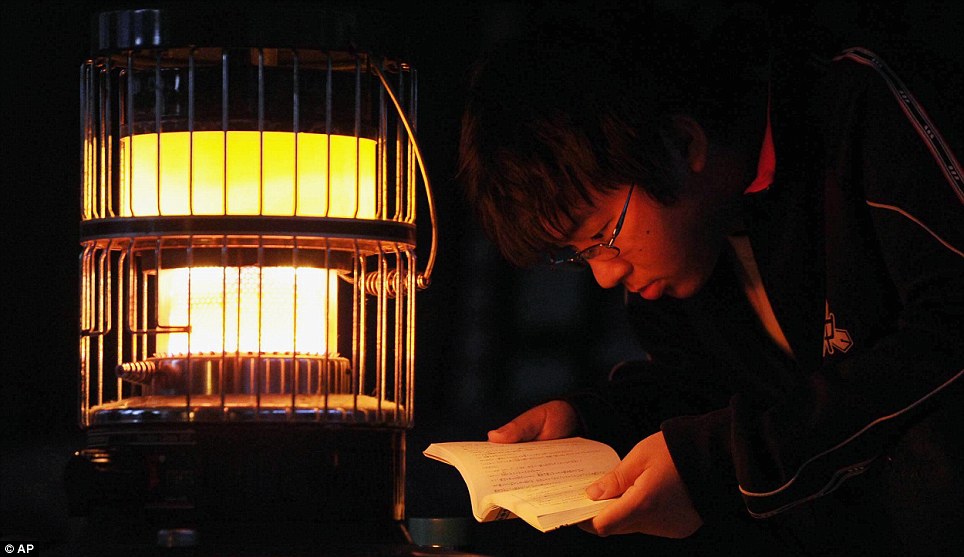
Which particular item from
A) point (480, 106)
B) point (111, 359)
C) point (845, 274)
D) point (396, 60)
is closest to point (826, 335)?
point (845, 274)

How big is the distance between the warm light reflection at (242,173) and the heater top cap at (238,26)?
4.2 inches

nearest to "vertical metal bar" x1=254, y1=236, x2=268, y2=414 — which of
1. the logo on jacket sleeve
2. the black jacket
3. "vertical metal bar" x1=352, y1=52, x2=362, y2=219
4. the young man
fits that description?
"vertical metal bar" x1=352, y1=52, x2=362, y2=219

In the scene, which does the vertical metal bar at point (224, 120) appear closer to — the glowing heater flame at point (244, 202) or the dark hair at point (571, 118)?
the glowing heater flame at point (244, 202)

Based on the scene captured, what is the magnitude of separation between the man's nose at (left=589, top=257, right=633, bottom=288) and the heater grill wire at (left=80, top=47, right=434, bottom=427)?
306mm

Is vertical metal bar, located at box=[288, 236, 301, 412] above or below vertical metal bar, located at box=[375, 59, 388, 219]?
below

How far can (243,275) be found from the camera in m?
1.38

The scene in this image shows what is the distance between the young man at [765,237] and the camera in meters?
1.35

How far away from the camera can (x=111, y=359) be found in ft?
6.83

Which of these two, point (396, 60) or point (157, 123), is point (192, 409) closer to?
point (157, 123)

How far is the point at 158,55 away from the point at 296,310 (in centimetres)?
31

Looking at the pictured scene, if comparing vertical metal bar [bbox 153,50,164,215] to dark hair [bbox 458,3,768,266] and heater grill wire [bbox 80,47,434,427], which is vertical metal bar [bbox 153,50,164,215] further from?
dark hair [bbox 458,3,768,266]

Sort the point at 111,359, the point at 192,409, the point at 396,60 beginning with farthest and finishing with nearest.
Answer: the point at 111,359, the point at 396,60, the point at 192,409

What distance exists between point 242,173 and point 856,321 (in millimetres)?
744

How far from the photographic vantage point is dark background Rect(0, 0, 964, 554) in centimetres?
210
